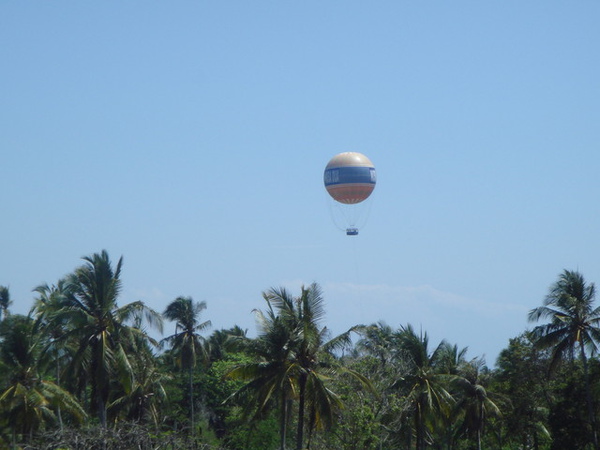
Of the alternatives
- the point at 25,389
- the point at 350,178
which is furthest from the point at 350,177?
the point at 25,389

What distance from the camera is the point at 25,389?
39.5 m

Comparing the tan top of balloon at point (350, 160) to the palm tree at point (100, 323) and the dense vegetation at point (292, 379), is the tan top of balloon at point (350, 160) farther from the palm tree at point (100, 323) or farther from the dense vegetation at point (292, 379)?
the palm tree at point (100, 323)

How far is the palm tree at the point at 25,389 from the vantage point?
3919 centimetres

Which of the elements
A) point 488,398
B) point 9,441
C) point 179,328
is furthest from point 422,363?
point 179,328

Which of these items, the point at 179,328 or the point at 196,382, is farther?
the point at 196,382

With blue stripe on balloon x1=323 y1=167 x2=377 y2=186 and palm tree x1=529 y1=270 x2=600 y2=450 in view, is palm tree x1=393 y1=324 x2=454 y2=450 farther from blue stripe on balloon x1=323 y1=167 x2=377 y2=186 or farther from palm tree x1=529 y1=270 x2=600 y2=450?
blue stripe on balloon x1=323 y1=167 x2=377 y2=186

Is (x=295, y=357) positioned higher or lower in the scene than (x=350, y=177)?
lower

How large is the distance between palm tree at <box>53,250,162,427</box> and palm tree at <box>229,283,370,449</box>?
1116cm

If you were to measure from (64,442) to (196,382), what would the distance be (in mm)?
54206

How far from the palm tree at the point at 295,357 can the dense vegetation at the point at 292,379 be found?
50mm

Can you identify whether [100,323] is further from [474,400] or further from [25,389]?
[474,400]

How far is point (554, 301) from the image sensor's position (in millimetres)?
51031

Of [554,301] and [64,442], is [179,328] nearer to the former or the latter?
[554,301]

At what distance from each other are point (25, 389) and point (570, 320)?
95.3ft
